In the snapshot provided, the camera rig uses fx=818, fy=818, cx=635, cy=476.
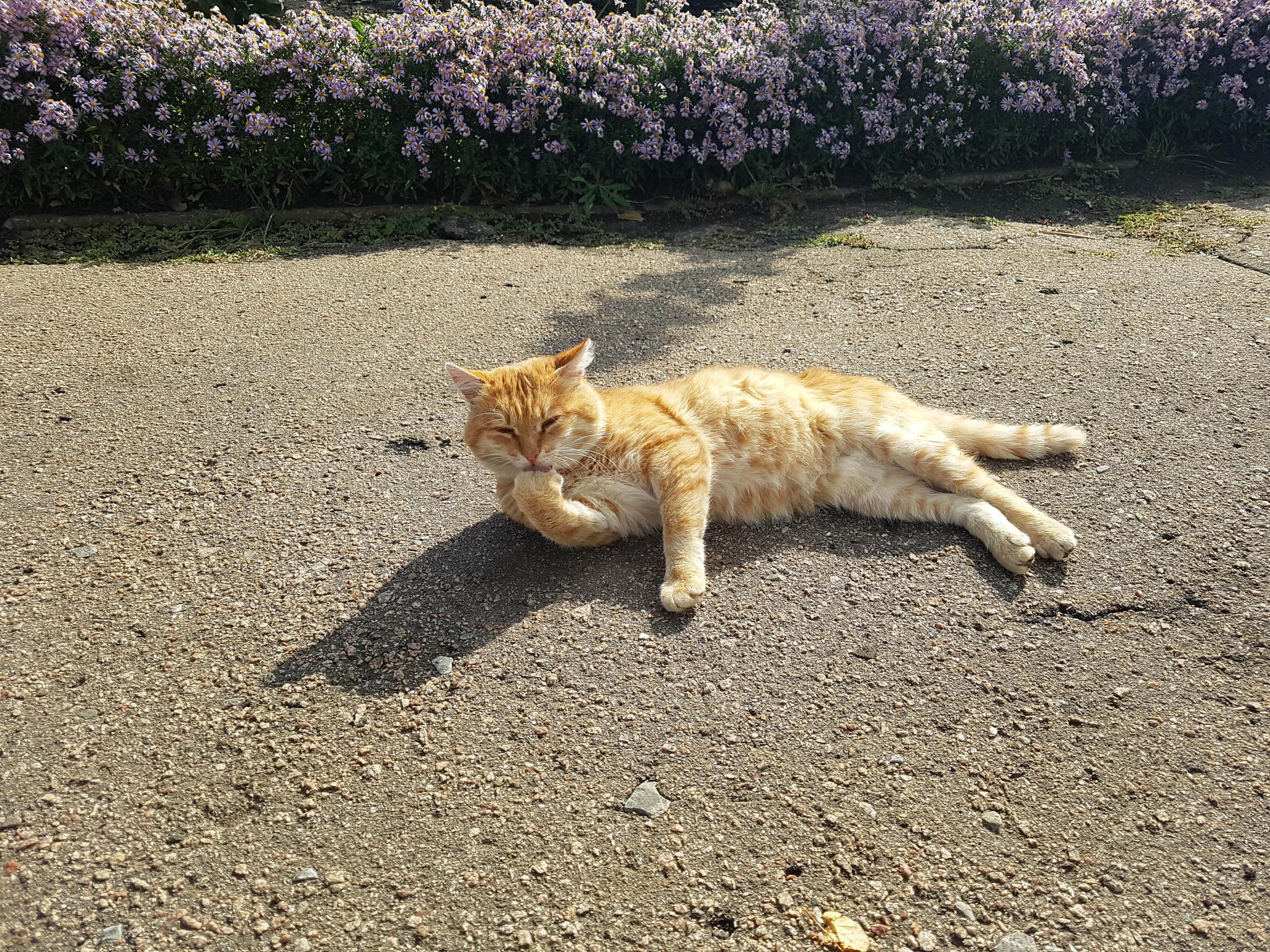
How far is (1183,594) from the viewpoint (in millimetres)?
2816

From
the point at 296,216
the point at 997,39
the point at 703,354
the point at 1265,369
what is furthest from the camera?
the point at 997,39

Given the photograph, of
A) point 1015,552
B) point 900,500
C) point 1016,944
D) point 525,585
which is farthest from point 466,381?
point 1016,944

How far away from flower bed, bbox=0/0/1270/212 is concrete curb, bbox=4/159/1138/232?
0.15 metres

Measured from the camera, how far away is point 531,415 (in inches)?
118

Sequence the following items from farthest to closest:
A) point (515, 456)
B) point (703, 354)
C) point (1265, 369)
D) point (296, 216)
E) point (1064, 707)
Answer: point (296, 216)
point (703, 354)
point (1265, 369)
point (515, 456)
point (1064, 707)

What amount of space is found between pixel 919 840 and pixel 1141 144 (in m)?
8.22

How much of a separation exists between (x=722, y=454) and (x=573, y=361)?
76cm

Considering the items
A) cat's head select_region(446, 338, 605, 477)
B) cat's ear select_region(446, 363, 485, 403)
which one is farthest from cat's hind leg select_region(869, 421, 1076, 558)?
cat's ear select_region(446, 363, 485, 403)

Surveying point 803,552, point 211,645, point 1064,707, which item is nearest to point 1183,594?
point 1064,707

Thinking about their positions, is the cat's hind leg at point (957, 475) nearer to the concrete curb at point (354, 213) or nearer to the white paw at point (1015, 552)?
the white paw at point (1015, 552)

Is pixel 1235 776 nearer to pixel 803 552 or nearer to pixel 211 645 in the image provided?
pixel 803 552

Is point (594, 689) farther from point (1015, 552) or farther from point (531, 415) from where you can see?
point (1015, 552)

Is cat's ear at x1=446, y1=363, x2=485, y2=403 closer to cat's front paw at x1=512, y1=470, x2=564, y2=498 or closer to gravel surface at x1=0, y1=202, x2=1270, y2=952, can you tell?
cat's front paw at x1=512, y1=470, x2=564, y2=498

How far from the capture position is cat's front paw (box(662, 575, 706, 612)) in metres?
2.78
